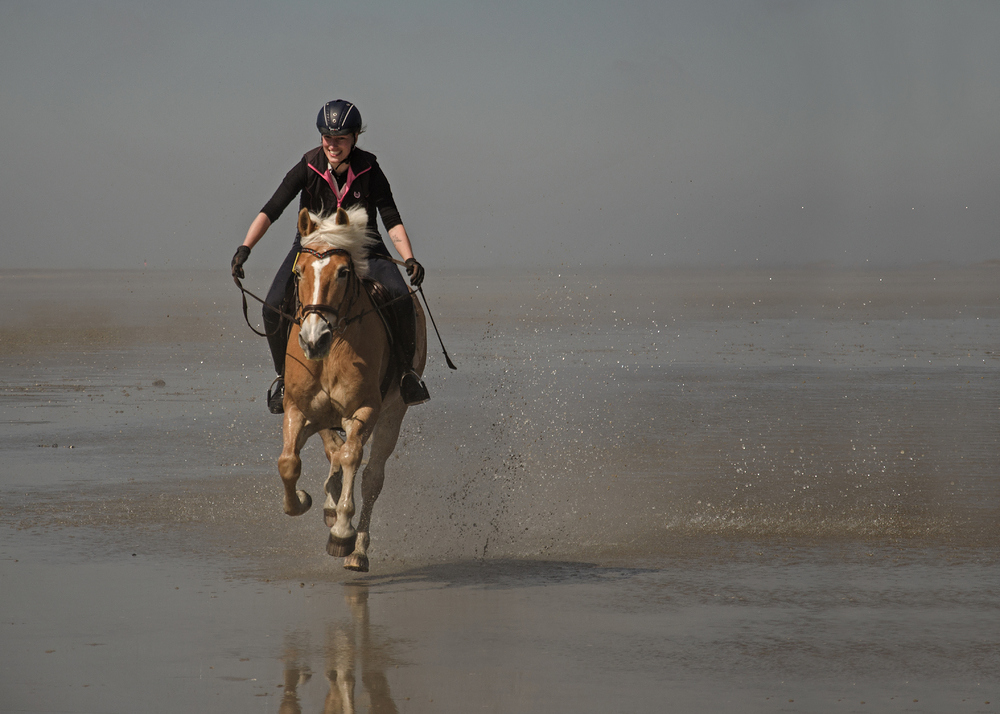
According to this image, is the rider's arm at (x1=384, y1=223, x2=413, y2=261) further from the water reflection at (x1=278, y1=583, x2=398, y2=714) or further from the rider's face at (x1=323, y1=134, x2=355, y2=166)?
the water reflection at (x1=278, y1=583, x2=398, y2=714)

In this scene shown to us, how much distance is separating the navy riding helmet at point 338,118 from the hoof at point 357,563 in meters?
2.85

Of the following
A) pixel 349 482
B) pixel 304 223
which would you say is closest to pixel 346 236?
pixel 304 223

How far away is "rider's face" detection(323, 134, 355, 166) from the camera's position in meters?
8.73

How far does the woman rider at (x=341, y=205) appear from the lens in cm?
869

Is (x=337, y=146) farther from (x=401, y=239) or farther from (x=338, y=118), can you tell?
(x=401, y=239)

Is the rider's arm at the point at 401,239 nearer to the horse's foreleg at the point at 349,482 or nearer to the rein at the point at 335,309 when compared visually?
the rein at the point at 335,309

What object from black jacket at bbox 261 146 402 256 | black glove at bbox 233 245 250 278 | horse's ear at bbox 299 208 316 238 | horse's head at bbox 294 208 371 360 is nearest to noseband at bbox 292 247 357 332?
horse's head at bbox 294 208 371 360

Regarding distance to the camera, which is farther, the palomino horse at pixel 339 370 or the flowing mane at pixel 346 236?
the flowing mane at pixel 346 236

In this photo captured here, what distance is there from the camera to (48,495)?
10938 mm

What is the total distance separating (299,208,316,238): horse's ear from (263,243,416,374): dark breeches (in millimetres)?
382

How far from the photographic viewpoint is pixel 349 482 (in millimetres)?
8289

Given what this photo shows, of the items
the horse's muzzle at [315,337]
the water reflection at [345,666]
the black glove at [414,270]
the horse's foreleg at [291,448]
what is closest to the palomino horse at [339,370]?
the horse's foreleg at [291,448]

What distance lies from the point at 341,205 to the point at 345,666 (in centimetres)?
368

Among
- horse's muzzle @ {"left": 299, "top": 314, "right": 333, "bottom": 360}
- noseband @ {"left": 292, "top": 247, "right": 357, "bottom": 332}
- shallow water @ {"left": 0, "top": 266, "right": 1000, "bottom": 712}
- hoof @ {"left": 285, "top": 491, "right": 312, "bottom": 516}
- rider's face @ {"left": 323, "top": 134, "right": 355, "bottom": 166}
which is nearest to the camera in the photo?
shallow water @ {"left": 0, "top": 266, "right": 1000, "bottom": 712}
